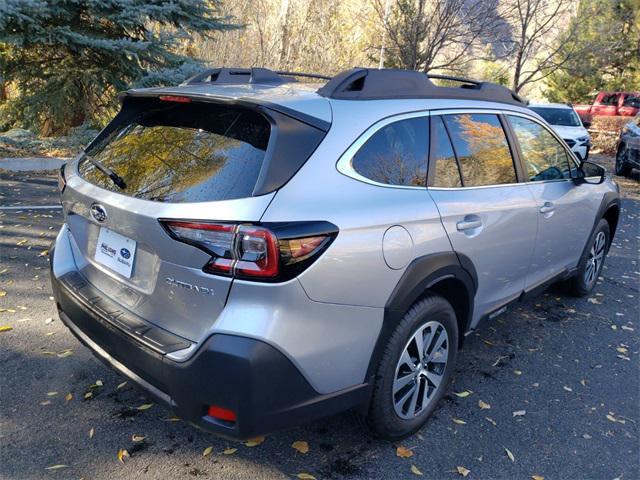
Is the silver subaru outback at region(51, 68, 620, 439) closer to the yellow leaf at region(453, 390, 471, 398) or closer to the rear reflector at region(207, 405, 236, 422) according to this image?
the rear reflector at region(207, 405, 236, 422)

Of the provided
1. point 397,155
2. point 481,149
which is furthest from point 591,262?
point 397,155

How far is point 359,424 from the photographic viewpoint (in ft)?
9.23

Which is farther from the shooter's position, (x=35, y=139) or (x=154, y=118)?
(x=35, y=139)

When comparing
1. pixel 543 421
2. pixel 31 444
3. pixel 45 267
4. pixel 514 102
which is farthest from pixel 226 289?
pixel 45 267

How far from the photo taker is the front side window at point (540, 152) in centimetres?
364

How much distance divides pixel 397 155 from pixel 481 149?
85 cm

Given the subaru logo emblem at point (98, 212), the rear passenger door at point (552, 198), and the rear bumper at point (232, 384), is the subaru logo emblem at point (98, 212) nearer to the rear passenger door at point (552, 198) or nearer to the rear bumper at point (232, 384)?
the rear bumper at point (232, 384)

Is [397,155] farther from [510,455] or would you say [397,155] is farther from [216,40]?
[216,40]

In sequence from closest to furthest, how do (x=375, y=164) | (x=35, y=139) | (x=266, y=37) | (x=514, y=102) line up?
(x=375, y=164), (x=514, y=102), (x=35, y=139), (x=266, y=37)

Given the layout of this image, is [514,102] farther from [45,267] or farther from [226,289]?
[45,267]

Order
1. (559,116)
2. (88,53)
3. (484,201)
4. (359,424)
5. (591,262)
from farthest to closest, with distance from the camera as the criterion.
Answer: (559,116), (88,53), (591,262), (484,201), (359,424)

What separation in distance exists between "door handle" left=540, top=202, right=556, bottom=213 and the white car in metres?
9.16

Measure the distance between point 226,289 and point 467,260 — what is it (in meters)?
1.42

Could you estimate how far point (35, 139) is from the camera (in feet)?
33.2
